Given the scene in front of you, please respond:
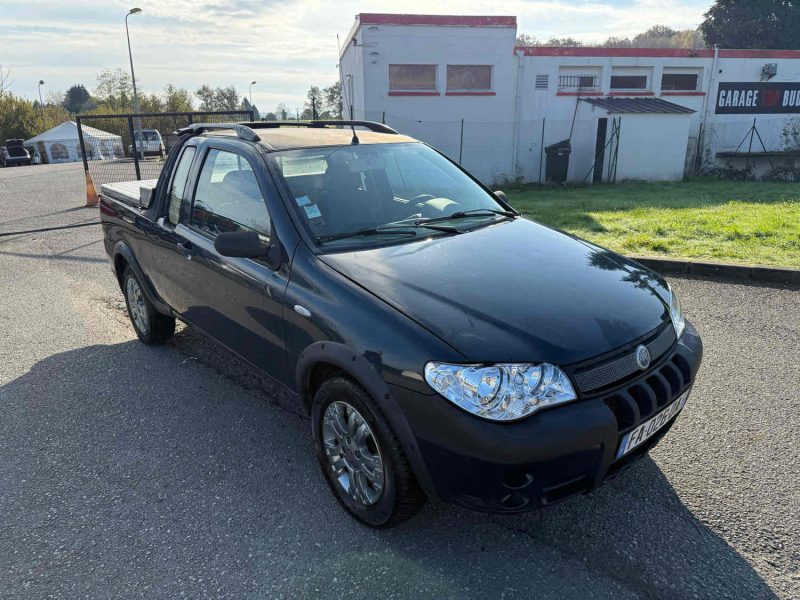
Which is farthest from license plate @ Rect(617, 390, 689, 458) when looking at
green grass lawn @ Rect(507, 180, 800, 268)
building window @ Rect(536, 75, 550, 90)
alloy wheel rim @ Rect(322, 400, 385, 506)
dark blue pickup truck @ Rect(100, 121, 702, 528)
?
building window @ Rect(536, 75, 550, 90)

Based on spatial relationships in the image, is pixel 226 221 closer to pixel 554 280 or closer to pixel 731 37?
pixel 554 280

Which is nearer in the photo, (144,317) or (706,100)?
(144,317)

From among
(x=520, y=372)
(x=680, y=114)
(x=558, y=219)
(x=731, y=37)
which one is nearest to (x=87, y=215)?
(x=558, y=219)

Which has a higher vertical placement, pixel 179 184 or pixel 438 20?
pixel 438 20

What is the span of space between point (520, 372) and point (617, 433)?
47 centimetres

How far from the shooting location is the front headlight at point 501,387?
2.12m

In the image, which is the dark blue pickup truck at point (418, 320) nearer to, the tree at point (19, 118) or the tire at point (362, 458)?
the tire at point (362, 458)

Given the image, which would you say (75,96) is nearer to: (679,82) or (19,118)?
(19,118)

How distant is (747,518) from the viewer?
8.70 feet

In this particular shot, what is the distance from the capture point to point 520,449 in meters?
2.07

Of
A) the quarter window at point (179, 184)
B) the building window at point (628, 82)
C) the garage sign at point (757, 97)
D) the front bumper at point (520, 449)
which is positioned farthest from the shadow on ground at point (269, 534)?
the garage sign at point (757, 97)

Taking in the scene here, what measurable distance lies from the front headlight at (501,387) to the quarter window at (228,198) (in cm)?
145

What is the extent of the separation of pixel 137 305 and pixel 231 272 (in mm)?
2177

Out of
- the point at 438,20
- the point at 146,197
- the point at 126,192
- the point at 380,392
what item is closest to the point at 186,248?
the point at 146,197
